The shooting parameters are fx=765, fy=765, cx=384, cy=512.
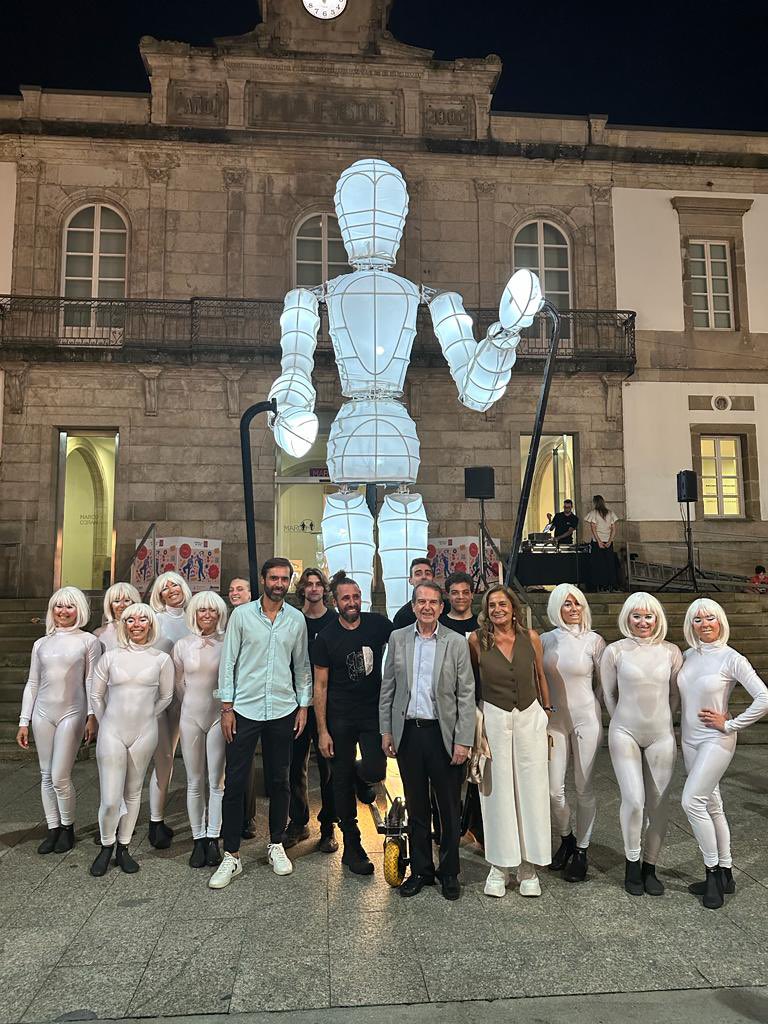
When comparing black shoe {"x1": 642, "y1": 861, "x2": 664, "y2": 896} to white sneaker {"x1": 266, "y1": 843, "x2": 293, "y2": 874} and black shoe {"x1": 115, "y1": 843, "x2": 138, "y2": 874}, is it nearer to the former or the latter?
white sneaker {"x1": 266, "y1": 843, "x2": 293, "y2": 874}

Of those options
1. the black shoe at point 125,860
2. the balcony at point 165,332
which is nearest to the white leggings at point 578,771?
the black shoe at point 125,860

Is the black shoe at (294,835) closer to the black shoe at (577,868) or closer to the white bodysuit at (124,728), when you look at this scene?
the white bodysuit at (124,728)

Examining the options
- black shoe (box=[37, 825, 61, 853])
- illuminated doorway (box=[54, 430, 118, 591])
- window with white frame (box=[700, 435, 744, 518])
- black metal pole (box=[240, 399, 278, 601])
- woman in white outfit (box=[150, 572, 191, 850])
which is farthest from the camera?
window with white frame (box=[700, 435, 744, 518])

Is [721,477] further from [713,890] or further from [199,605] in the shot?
[199,605]

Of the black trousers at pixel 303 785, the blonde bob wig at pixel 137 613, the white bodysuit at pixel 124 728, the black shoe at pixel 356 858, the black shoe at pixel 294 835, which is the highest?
the blonde bob wig at pixel 137 613

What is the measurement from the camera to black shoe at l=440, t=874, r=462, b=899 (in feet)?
13.0

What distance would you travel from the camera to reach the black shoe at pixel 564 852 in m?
4.41

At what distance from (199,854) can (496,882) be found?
1.73 meters

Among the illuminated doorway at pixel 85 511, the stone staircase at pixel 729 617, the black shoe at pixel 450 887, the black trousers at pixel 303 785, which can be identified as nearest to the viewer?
the black shoe at pixel 450 887

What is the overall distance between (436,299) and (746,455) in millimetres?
11423

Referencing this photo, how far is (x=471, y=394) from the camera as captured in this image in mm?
6016

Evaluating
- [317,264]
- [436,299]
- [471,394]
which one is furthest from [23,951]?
[317,264]

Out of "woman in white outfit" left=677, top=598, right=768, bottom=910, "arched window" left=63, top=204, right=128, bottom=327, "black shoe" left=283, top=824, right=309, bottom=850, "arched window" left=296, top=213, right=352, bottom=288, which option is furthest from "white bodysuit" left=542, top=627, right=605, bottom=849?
"arched window" left=63, top=204, right=128, bottom=327

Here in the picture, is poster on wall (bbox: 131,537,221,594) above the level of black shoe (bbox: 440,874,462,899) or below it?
above
